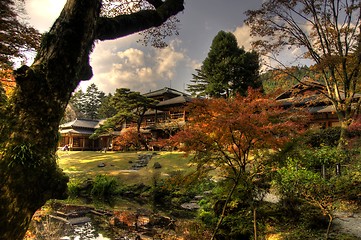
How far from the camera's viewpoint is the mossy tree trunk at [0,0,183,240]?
1952mm

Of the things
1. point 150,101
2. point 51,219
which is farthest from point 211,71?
point 51,219

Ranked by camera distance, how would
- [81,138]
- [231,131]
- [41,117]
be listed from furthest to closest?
[81,138]
[231,131]
[41,117]

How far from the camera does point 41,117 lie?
2.18 metres

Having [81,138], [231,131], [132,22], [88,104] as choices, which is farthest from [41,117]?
[88,104]

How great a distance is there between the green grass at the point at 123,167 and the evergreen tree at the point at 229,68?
35.7 ft

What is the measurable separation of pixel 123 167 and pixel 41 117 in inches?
819

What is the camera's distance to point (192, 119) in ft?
20.4

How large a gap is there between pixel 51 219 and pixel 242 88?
24.0 metres

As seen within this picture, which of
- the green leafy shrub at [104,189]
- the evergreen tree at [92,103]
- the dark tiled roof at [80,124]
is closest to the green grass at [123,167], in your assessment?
the green leafy shrub at [104,189]

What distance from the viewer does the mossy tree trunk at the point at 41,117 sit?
1.95 m

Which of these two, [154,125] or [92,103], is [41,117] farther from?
[92,103]

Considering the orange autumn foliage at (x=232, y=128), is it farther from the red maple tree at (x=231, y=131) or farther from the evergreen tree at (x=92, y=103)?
the evergreen tree at (x=92, y=103)

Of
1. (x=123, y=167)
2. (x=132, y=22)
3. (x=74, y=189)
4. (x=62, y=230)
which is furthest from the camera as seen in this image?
(x=123, y=167)

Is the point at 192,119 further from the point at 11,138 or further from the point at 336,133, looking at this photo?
the point at 336,133
